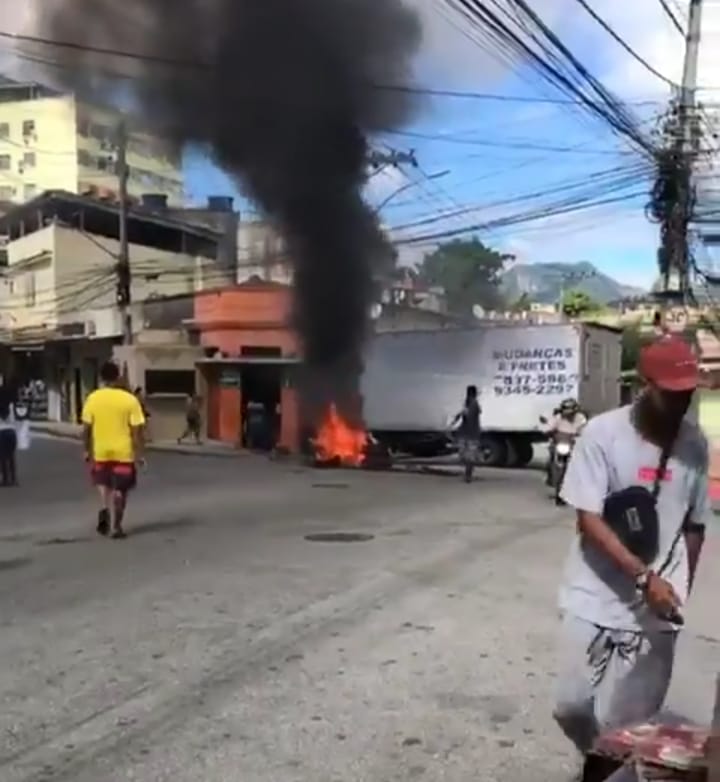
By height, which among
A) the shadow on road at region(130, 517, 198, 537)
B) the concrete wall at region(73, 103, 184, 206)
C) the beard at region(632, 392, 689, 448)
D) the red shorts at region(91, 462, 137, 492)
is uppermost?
the concrete wall at region(73, 103, 184, 206)

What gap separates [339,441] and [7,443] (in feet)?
27.5

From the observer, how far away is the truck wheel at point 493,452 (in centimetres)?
2406

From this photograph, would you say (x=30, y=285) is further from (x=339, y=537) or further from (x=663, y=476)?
(x=663, y=476)

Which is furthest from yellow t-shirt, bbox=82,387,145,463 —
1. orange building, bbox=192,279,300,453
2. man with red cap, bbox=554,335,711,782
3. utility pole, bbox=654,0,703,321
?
orange building, bbox=192,279,300,453

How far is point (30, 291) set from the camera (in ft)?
157

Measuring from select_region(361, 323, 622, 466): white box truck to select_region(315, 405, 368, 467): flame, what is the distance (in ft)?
3.86

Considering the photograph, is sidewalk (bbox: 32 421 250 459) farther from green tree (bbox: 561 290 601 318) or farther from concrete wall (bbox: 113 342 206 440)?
green tree (bbox: 561 290 601 318)

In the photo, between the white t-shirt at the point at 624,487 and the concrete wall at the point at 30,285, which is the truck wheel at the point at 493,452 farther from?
the concrete wall at the point at 30,285

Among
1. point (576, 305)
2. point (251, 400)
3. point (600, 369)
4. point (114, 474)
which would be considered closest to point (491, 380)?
point (600, 369)

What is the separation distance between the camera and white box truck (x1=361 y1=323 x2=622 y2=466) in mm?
23484

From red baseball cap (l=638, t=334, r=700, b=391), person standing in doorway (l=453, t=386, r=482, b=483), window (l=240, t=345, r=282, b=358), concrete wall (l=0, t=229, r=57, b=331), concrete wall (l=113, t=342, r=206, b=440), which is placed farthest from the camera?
concrete wall (l=0, t=229, r=57, b=331)

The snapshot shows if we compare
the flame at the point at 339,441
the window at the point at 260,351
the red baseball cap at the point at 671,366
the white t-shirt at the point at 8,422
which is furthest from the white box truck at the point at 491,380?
the red baseball cap at the point at 671,366

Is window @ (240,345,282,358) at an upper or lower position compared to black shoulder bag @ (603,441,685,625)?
upper

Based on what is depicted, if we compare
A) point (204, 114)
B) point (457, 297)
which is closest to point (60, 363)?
point (457, 297)
